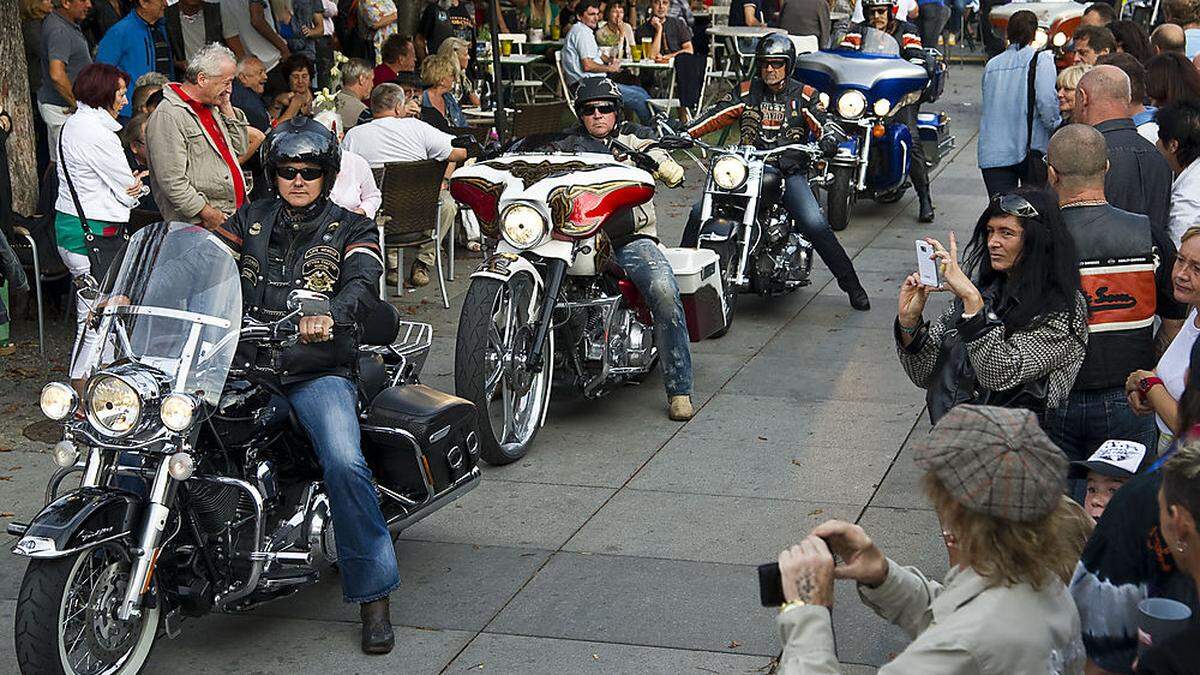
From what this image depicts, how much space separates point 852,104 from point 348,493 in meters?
8.40

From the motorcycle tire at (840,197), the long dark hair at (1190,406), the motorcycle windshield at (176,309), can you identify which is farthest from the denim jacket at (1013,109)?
the long dark hair at (1190,406)

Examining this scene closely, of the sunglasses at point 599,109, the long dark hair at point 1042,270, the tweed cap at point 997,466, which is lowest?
the sunglasses at point 599,109

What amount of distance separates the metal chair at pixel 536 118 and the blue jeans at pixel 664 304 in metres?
5.09

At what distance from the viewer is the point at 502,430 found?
7.89 m

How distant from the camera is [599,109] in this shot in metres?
8.39

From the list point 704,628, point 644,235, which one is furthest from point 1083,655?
point 644,235

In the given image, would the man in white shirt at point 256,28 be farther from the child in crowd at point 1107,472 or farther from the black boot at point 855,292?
the child in crowd at point 1107,472

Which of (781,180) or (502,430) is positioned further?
(781,180)

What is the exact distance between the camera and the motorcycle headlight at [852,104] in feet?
42.7

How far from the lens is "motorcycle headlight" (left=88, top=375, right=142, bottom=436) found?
4949mm

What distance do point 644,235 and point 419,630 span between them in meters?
3.28

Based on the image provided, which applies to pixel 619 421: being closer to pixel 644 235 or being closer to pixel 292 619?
pixel 644 235

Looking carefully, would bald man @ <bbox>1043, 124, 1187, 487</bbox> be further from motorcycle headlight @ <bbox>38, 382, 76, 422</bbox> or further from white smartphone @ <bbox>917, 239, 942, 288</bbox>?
motorcycle headlight @ <bbox>38, 382, 76, 422</bbox>

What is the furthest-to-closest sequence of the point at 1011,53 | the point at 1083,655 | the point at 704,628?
1. the point at 1011,53
2. the point at 704,628
3. the point at 1083,655
